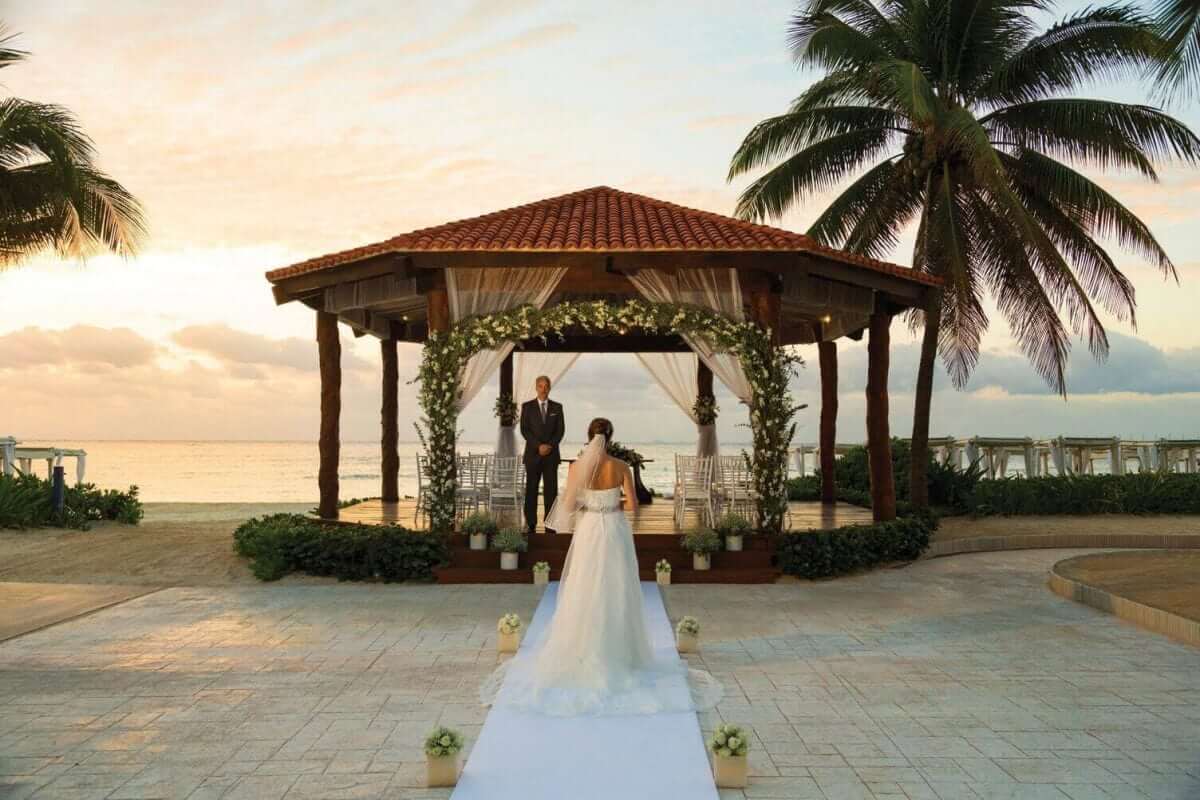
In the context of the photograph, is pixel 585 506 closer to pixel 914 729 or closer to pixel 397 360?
pixel 914 729

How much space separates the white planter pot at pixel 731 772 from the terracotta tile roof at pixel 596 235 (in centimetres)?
760

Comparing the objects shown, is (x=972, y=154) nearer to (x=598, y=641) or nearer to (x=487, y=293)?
(x=487, y=293)

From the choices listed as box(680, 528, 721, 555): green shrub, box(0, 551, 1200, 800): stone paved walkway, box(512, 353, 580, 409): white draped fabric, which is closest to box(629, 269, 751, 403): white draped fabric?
box(680, 528, 721, 555): green shrub

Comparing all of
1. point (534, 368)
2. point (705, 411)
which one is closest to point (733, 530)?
point (534, 368)

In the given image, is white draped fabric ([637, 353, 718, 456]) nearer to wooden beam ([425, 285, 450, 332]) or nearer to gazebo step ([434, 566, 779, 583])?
wooden beam ([425, 285, 450, 332])

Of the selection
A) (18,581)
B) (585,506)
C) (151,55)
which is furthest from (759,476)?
(151,55)

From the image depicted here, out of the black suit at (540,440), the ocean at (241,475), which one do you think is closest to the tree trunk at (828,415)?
the black suit at (540,440)

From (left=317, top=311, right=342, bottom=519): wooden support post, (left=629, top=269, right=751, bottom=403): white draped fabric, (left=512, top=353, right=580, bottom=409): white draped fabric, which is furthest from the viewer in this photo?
(left=512, top=353, right=580, bottom=409): white draped fabric

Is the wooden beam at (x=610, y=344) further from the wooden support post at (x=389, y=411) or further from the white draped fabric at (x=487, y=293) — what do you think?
the white draped fabric at (x=487, y=293)

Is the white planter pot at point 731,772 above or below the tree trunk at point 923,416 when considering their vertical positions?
below

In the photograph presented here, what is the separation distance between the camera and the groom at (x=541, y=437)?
12.9 metres

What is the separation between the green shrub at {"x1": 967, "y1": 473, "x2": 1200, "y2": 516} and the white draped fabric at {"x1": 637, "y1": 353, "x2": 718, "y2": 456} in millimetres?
5727

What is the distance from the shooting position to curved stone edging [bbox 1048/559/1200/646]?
859 centimetres

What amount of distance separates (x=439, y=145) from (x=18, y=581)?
8.85 meters
